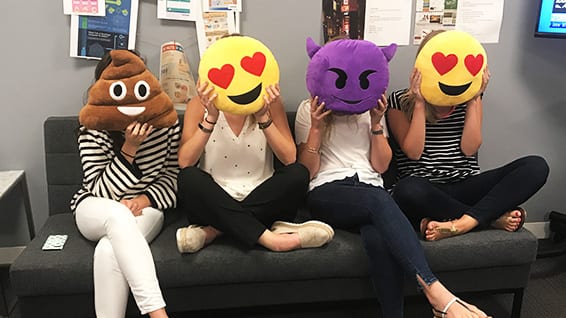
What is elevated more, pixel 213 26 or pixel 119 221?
pixel 213 26

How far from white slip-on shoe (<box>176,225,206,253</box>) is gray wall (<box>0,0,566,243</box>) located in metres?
0.78

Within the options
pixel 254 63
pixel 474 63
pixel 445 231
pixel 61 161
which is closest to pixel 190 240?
pixel 254 63

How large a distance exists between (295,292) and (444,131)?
33.0 inches

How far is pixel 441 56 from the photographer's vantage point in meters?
1.77

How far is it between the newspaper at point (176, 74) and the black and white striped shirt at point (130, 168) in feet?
0.84

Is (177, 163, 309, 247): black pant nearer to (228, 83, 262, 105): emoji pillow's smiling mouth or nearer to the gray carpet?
(228, 83, 262, 105): emoji pillow's smiling mouth

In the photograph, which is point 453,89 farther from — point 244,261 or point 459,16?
point 244,261

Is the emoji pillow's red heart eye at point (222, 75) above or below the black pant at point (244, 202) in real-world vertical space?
above

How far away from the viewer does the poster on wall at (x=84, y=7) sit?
1945 millimetres

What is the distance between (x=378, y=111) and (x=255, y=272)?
69 centimetres

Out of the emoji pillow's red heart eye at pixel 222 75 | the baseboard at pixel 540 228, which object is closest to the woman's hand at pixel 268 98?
the emoji pillow's red heart eye at pixel 222 75

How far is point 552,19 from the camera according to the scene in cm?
210

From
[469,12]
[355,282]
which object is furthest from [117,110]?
[469,12]

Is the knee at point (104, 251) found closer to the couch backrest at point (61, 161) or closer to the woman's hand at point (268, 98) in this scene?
the couch backrest at point (61, 161)
